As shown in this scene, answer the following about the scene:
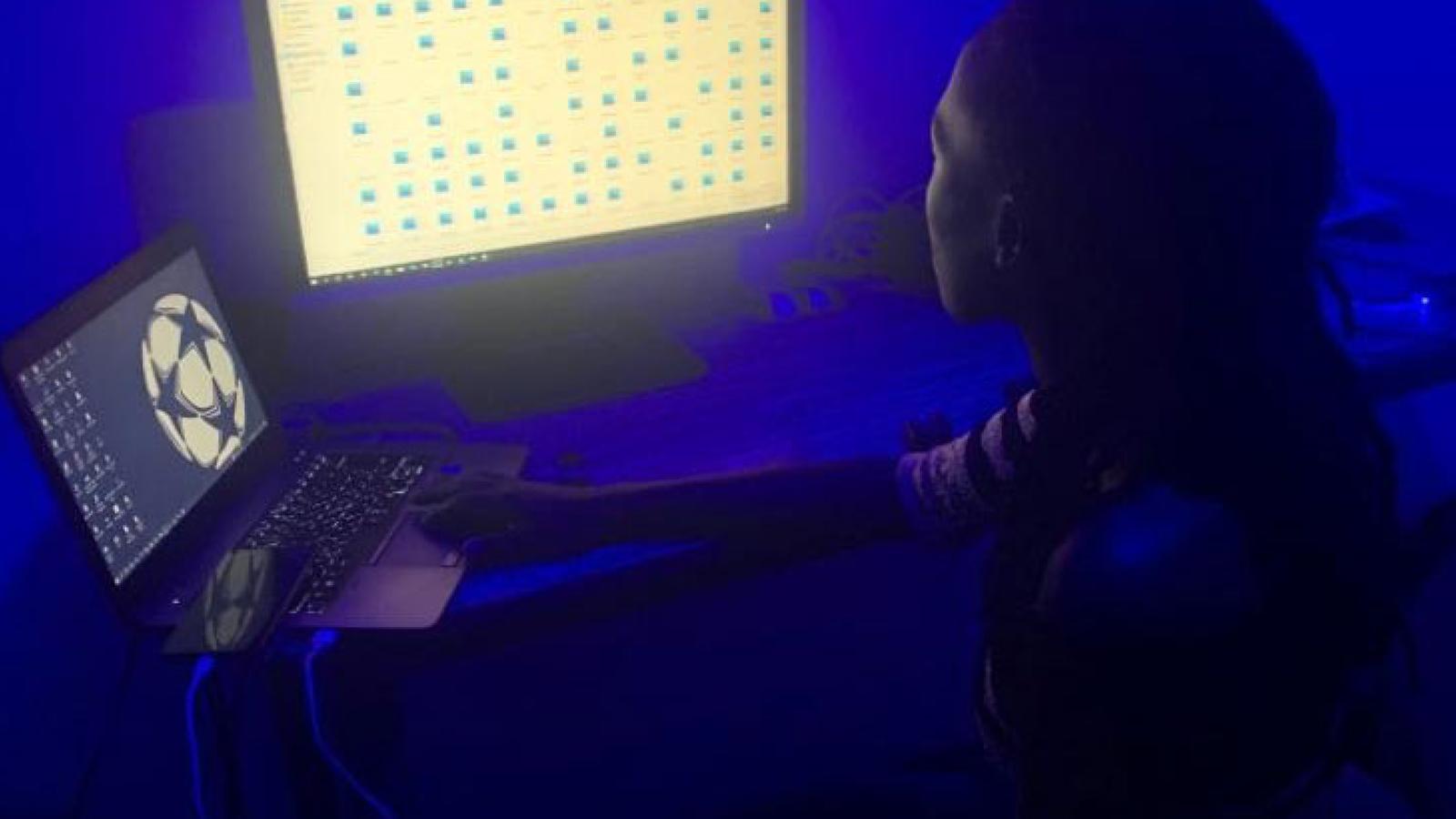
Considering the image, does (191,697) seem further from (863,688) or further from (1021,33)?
(863,688)

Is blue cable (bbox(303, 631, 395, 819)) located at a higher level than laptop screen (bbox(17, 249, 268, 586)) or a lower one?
lower

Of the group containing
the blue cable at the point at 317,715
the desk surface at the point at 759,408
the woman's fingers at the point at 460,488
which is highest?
the woman's fingers at the point at 460,488

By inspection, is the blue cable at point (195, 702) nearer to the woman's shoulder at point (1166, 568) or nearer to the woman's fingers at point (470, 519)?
the woman's fingers at point (470, 519)

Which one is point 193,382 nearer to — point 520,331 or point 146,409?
point 146,409

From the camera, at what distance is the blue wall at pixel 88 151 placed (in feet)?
4.36

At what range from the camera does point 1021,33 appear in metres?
1.02

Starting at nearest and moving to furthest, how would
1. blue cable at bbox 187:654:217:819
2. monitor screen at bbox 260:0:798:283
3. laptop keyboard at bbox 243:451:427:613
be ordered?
blue cable at bbox 187:654:217:819, laptop keyboard at bbox 243:451:427:613, monitor screen at bbox 260:0:798:283

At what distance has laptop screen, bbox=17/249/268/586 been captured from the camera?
1.14 m

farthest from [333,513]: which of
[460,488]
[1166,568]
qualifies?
[1166,568]

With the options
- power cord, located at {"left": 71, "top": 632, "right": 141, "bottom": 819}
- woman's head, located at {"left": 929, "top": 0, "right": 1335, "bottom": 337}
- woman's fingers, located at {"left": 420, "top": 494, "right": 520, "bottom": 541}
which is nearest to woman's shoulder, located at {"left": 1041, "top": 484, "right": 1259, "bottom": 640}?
woman's head, located at {"left": 929, "top": 0, "right": 1335, "bottom": 337}

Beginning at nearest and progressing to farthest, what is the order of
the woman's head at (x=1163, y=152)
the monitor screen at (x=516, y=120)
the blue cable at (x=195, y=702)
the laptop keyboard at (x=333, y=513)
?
the woman's head at (x=1163, y=152)
the blue cable at (x=195, y=702)
the laptop keyboard at (x=333, y=513)
the monitor screen at (x=516, y=120)

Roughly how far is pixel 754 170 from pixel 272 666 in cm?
88

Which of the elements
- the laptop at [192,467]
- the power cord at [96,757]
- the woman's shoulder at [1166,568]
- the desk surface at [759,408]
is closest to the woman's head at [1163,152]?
the woman's shoulder at [1166,568]

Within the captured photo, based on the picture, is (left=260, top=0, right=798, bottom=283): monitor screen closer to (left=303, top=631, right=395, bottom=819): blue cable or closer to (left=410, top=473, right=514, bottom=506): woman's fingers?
(left=410, top=473, right=514, bottom=506): woman's fingers
